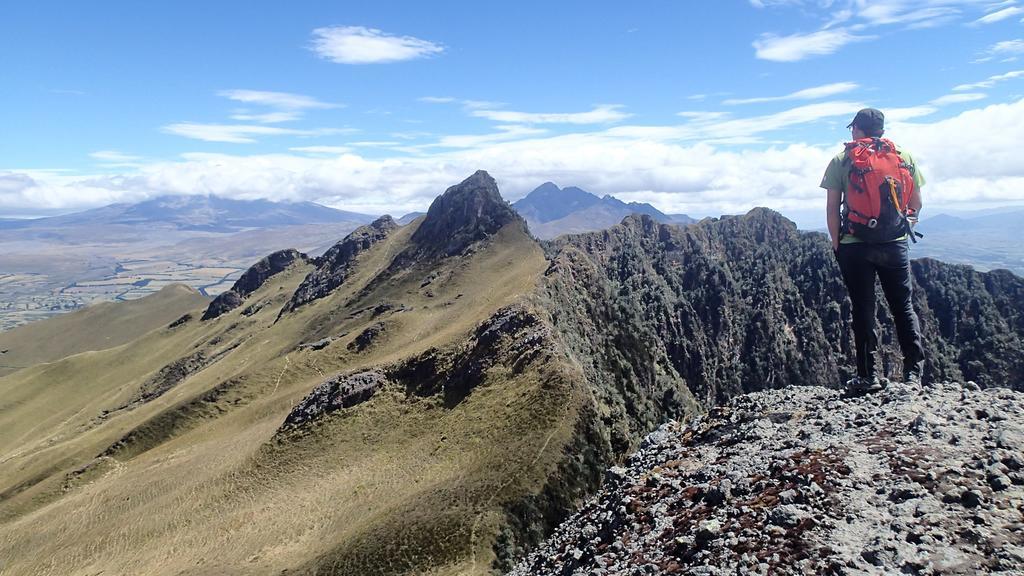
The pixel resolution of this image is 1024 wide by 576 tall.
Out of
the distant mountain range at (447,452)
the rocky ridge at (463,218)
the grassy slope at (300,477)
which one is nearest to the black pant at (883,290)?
the distant mountain range at (447,452)

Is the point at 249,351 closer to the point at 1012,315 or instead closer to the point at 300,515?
the point at 300,515

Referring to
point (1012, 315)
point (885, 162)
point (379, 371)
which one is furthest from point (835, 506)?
point (1012, 315)

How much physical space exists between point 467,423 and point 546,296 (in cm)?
2349

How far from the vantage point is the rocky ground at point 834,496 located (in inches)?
381

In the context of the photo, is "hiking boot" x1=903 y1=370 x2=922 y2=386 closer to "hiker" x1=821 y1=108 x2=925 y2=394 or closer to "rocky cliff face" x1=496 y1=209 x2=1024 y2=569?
"hiker" x1=821 y1=108 x2=925 y2=394

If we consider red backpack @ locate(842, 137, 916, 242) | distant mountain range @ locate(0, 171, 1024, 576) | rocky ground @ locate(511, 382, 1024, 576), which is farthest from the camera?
red backpack @ locate(842, 137, 916, 242)

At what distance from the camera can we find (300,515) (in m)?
44.5

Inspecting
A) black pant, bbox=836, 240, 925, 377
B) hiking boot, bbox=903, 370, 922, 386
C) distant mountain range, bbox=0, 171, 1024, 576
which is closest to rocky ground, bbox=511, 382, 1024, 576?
distant mountain range, bbox=0, 171, 1024, 576

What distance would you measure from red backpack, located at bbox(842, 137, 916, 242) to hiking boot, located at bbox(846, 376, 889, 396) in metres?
4.12

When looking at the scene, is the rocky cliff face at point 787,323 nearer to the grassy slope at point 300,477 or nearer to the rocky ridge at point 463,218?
the rocky ridge at point 463,218

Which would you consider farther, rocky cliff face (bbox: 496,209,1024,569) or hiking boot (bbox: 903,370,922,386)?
rocky cliff face (bbox: 496,209,1024,569)

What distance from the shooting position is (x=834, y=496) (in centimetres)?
1150

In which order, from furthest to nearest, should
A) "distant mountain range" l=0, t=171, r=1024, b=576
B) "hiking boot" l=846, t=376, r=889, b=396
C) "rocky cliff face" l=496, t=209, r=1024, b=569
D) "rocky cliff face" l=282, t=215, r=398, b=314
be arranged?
"rocky cliff face" l=282, t=215, r=398, b=314 → "rocky cliff face" l=496, t=209, r=1024, b=569 → "hiking boot" l=846, t=376, r=889, b=396 → "distant mountain range" l=0, t=171, r=1024, b=576

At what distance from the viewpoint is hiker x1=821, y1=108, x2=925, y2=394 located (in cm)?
1516
